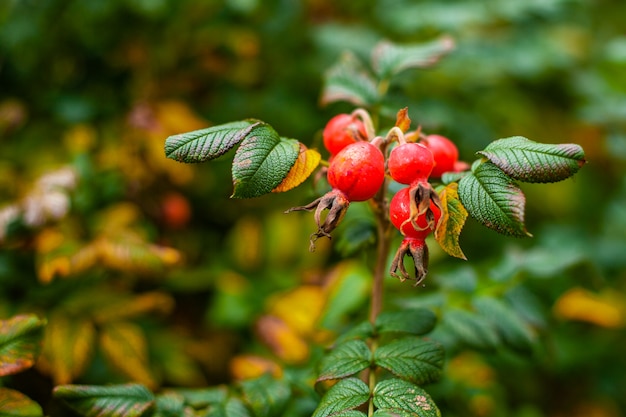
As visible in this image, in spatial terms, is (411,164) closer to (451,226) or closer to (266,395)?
(451,226)

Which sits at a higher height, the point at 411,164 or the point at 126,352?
the point at 411,164

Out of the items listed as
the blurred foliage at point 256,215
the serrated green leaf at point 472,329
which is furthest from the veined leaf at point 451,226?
the serrated green leaf at point 472,329

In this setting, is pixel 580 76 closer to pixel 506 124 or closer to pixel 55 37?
pixel 506 124

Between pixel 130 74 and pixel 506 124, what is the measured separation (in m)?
1.45

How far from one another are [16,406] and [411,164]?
0.69 metres

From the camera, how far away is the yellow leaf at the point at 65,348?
1.21m

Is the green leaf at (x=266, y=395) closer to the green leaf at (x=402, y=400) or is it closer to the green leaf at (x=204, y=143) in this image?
the green leaf at (x=402, y=400)

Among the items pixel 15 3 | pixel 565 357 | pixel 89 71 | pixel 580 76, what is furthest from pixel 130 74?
pixel 580 76

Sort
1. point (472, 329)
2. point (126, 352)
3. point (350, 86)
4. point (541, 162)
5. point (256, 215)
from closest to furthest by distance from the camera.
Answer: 1. point (541, 162)
2. point (472, 329)
3. point (350, 86)
4. point (126, 352)
5. point (256, 215)

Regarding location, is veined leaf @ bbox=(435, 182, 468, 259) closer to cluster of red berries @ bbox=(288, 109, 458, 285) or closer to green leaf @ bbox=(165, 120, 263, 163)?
cluster of red berries @ bbox=(288, 109, 458, 285)

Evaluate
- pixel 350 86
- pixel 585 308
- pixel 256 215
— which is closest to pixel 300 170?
pixel 350 86

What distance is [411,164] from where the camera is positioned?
77cm

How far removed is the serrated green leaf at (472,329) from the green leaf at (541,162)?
1.46ft

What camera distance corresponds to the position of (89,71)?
193 cm
